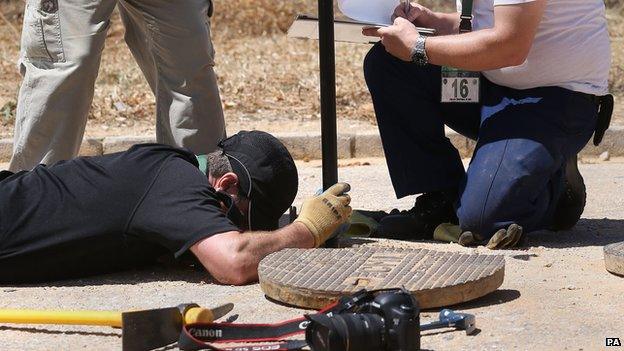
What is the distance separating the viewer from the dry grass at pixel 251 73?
7570 millimetres

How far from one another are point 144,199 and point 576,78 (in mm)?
1716

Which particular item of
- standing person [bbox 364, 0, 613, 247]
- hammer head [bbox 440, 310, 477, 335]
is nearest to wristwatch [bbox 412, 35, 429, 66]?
standing person [bbox 364, 0, 613, 247]

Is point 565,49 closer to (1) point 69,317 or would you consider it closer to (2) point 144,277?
(2) point 144,277

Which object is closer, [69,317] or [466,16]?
[69,317]

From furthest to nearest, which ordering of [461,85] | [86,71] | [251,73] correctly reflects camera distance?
[251,73] < [86,71] < [461,85]

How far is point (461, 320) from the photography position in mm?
3127

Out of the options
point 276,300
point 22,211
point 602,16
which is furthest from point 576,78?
point 22,211

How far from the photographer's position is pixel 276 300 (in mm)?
3471

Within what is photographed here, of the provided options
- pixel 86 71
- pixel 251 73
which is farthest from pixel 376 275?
pixel 251 73

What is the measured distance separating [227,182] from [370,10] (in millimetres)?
1003

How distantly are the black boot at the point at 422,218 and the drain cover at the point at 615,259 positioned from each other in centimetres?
87

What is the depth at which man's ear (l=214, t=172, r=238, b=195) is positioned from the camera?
372 cm

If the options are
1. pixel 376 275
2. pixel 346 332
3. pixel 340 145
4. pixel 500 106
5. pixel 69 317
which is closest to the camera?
pixel 346 332

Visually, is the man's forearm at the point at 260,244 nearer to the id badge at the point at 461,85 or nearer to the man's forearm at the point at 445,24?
the id badge at the point at 461,85
